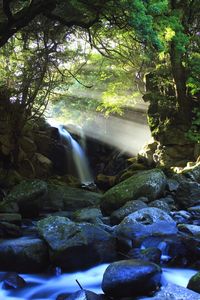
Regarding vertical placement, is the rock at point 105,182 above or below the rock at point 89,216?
below

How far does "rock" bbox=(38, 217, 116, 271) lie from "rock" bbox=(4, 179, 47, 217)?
3105mm

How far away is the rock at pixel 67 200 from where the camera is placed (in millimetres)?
10930

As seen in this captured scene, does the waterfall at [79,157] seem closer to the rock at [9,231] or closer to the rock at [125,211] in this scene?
the rock at [125,211]

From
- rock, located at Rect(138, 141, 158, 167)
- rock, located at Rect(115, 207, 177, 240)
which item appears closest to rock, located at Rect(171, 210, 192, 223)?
rock, located at Rect(115, 207, 177, 240)

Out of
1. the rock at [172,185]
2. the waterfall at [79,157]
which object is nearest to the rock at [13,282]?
the rock at [172,185]

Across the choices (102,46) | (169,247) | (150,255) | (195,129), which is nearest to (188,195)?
(169,247)

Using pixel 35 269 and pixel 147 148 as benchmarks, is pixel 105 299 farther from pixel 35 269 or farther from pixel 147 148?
pixel 147 148

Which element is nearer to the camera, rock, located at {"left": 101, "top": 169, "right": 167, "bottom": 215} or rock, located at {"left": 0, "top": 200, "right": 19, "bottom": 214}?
rock, located at {"left": 0, "top": 200, "right": 19, "bottom": 214}

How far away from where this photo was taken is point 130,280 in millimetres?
4730

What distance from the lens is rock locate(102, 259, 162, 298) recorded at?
4730mm

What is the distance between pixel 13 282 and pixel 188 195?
18.4ft

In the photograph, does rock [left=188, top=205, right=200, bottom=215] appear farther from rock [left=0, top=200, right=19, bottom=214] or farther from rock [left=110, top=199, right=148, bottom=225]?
rock [left=0, top=200, right=19, bottom=214]

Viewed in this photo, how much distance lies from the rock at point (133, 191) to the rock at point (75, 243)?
2.91 meters

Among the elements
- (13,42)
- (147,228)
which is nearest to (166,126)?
(13,42)
